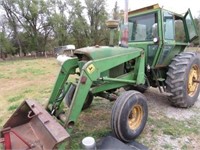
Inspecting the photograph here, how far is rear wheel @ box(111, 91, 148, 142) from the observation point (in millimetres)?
2707

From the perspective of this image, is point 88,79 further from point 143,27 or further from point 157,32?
point 143,27

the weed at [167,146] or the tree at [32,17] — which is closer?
the weed at [167,146]

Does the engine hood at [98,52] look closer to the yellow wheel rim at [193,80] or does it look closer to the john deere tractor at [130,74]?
the john deere tractor at [130,74]

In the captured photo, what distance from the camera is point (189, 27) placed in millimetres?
4762

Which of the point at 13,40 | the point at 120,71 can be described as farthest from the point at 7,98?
the point at 13,40

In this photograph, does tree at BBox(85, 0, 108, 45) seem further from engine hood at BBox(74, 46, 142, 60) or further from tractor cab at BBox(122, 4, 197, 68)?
engine hood at BBox(74, 46, 142, 60)

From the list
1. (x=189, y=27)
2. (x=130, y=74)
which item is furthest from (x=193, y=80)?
(x=130, y=74)

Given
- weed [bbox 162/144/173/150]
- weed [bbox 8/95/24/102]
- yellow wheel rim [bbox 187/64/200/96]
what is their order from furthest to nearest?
Result: weed [bbox 8/95/24/102]
yellow wheel rim [bbox 187/64/200/96]
weed [bbox 162/144/173/150]

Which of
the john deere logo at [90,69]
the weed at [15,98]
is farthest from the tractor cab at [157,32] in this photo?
the weed at [15,98]

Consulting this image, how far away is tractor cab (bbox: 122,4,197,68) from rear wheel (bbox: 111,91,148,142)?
135cm

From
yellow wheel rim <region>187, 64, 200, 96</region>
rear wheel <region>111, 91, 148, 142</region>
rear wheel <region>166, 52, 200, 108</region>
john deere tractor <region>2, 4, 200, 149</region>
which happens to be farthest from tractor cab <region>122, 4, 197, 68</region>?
rear wheel <region>111, 91, 148, 142</region>

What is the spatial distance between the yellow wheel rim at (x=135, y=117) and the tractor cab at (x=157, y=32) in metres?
1.38

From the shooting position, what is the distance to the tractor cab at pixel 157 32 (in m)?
3.84

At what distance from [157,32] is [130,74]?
3.20 feet
